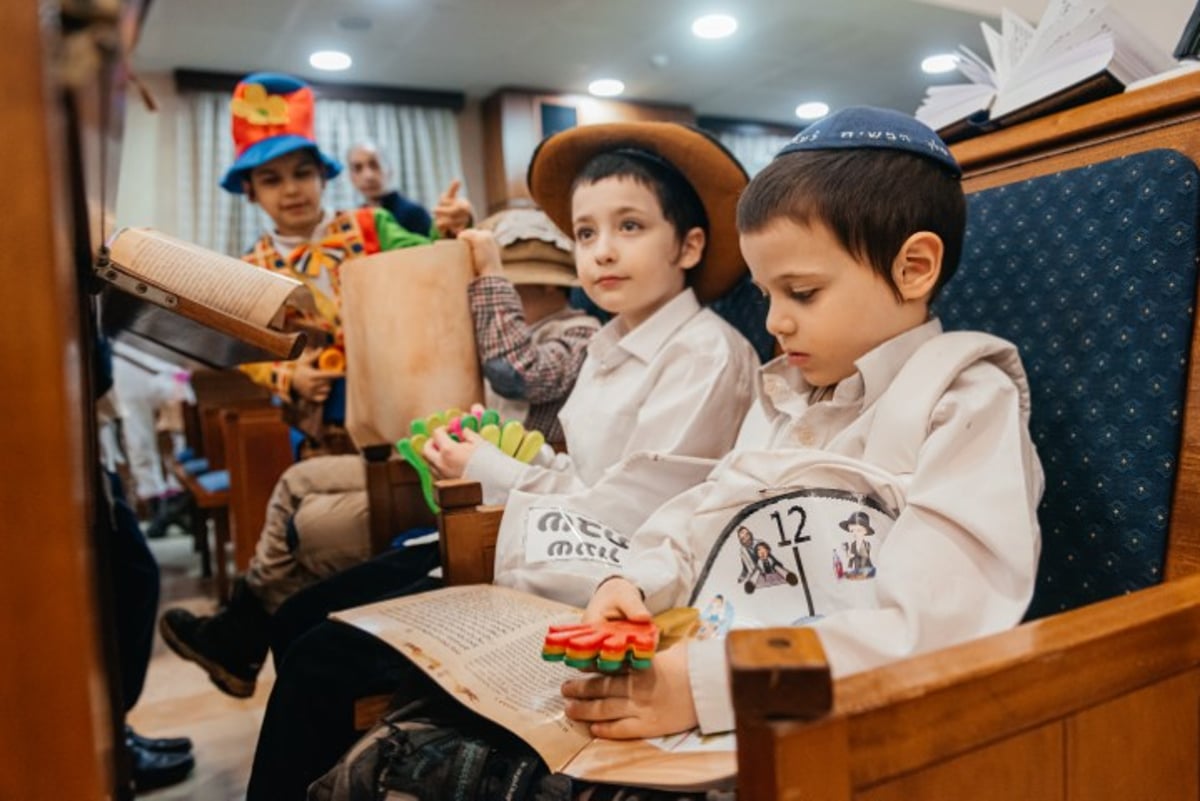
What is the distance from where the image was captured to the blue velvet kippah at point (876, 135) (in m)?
0.84

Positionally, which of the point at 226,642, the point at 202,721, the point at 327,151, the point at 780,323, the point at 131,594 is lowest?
the point at 202,721

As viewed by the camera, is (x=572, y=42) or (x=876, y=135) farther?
(x=572, y=42)

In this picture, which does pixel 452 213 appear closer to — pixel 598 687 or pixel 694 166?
pixel 694 166

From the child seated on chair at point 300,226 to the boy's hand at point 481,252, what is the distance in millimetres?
487

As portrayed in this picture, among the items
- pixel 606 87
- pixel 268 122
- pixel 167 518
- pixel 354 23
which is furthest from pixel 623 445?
pixel 606 87

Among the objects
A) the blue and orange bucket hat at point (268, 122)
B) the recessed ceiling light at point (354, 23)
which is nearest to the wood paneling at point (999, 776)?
the blue and orange bucket hat at point (268, 122)

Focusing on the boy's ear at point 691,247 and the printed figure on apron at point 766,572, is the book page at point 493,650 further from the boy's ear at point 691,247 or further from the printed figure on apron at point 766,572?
the boy's ear at point 691,247

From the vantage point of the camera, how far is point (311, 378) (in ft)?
6.37

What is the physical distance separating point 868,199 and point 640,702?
49 centimetres

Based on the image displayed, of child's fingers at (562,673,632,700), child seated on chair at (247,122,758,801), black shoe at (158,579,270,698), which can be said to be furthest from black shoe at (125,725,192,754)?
child's fingers at (562,673,632,700)

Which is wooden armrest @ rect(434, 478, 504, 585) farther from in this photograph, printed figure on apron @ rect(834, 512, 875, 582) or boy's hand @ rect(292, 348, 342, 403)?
boy's hand @ rect(292, 348, 342, 403)

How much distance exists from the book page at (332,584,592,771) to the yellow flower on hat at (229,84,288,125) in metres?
1.64

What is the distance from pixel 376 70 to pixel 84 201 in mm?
5226

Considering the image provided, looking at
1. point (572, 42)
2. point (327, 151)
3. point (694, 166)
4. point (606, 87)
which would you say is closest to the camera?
point (694, 166)
